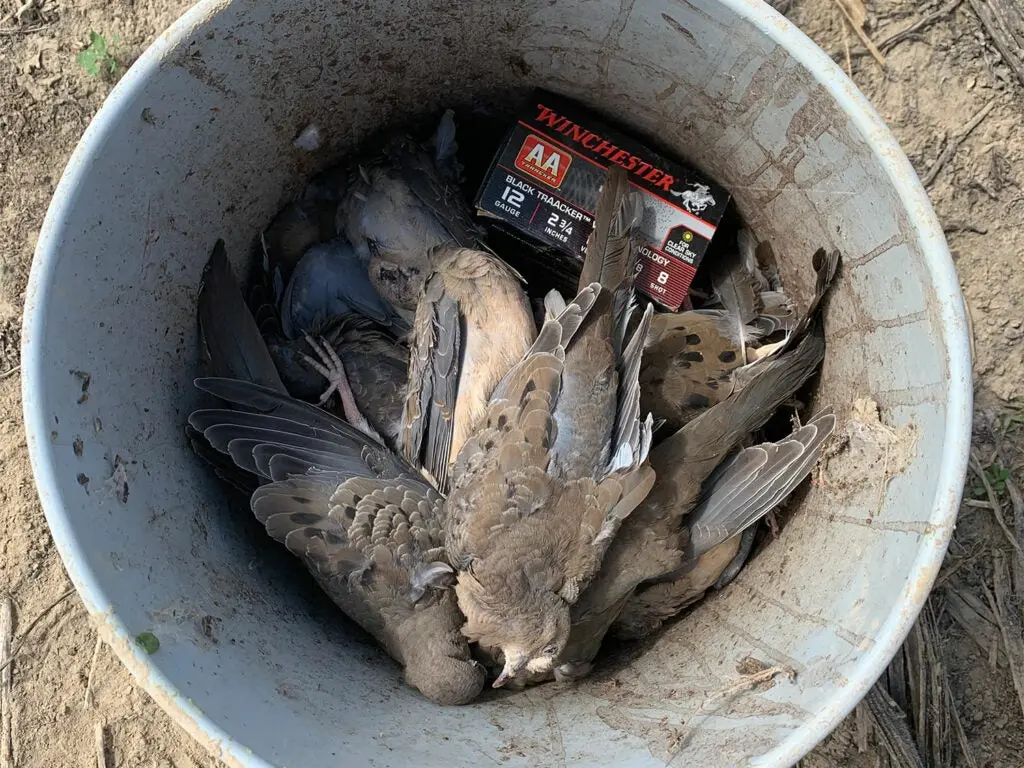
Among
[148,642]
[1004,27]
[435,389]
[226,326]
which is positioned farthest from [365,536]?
[1004,27]

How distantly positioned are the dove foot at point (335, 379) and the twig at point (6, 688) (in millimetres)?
1392

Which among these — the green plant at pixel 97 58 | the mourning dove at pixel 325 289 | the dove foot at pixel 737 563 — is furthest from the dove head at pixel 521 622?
the green plant at pixel 97 58

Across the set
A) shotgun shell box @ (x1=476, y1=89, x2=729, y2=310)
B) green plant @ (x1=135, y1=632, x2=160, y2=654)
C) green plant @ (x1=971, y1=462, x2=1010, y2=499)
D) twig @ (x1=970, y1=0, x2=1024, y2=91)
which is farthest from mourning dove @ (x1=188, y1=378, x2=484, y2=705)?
twig @ (x1=970, y1=0, x2=1024, y2=91)

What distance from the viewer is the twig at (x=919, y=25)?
9.38 ft

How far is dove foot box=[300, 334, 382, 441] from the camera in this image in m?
2.53

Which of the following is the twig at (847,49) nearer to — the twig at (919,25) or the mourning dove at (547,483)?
the twig at (919,25)

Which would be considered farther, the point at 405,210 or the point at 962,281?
the point at 962,281

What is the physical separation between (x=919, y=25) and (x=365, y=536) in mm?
2585

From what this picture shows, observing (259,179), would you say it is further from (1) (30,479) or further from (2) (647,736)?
(2) (647,736)

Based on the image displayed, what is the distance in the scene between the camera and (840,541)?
1951 millimetres

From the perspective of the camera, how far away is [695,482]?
2193mm

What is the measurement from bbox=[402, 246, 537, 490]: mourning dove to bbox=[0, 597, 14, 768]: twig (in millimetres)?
1604

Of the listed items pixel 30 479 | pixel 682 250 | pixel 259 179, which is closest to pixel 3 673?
pixel 30 479

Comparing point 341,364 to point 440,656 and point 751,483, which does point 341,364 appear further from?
point 751,483
